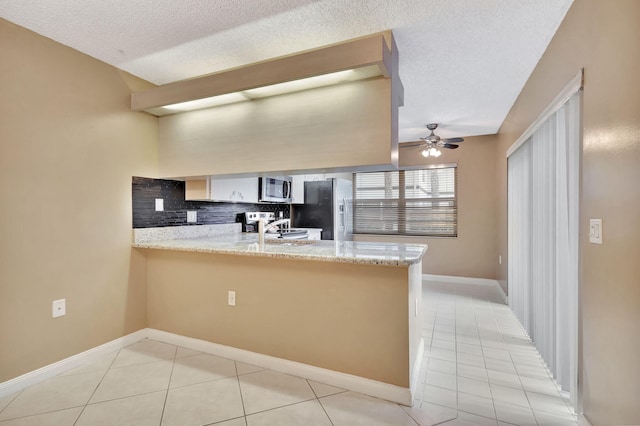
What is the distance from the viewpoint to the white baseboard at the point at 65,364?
2.04 m

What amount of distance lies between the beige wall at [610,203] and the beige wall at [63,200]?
11.0ft

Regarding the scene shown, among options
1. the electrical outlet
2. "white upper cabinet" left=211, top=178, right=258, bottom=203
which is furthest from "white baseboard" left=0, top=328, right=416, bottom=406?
"white upper cabinet" left=211, top=178, right=258, bottom=203

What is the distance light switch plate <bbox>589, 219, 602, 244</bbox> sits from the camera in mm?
1485

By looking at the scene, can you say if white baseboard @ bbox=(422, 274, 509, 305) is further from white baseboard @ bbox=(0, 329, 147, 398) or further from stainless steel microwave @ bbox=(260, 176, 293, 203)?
white baseboard @ bbox=(0, 329, 147, 398)

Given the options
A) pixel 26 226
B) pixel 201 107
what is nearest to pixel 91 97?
pixel 201 107

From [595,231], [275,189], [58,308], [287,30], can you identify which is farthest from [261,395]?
[275,189]

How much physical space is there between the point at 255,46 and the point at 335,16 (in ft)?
2.25

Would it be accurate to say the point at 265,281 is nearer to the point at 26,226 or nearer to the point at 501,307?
the point at 26,226

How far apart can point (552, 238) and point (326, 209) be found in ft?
11.6

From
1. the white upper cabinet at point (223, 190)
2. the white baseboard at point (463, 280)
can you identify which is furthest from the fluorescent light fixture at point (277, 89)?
the white baseboard at point (463, 280)

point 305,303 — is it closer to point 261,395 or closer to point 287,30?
point 261,395

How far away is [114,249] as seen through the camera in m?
2.68

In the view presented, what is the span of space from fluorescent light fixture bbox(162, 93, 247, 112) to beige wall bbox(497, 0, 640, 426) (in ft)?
7.29

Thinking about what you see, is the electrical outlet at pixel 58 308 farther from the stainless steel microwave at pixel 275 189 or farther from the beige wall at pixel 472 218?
the beige wall at pixel 472 218
